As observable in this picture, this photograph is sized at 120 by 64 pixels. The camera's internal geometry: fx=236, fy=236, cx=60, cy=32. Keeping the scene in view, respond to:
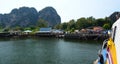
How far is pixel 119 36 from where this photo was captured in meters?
12.5

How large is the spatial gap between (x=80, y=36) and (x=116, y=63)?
8796cm

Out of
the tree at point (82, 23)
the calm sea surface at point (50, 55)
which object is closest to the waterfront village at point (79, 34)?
the tree at point (82, 23)

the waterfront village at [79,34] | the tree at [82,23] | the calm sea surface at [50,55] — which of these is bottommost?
the calm sea surface at [50,55]

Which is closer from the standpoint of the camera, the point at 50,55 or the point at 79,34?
the point at 50,55

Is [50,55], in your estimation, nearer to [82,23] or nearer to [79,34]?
[79,34]

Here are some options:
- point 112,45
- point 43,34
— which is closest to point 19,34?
point 43,34

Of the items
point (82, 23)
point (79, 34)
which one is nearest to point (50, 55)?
point (79, 34)

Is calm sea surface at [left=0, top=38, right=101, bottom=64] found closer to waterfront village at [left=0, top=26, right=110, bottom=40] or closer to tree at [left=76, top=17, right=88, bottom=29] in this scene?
waterfront village at [left=0, top=26, right=110, bottom=40]

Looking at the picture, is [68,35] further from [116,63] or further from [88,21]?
[116,63]

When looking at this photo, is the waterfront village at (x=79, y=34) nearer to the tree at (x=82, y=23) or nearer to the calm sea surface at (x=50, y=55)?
the tree at (x=82, y=23)

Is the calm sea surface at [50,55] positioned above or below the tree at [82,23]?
below

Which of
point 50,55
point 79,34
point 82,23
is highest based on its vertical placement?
point 82,23

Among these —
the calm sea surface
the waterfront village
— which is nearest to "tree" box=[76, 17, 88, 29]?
the waterfront village

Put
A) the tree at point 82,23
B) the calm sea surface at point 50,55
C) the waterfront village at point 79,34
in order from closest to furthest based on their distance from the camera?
the calm sea surface at point 50,55, the waterfront village at point 79,34, the tree at point 82,23
